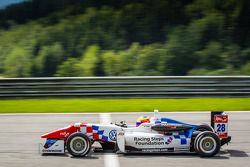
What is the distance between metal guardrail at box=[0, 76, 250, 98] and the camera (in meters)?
17.7

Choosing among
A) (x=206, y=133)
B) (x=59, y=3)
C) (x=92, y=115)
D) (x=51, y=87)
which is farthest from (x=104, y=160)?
(x=59, y=3)

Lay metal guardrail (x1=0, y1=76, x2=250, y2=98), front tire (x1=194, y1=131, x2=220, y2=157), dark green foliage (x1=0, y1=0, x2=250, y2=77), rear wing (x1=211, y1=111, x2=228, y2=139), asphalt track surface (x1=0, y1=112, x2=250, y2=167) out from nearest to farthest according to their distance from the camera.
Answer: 1. asphalt track surface (x1=0, y1=112, x2=250, y2=167)
2. front tire (x1=194, y1=131, x2=220, y2=157)
3. rear wing (x1=211, y1=111, x2=228, y2=139)
4. metal guardrail (x1=0, y1=76, x2=250, y2=98)
5. dark green foliage (x1=0, y1=0, x2=250, y2=77)

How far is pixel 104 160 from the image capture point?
8.69 metres

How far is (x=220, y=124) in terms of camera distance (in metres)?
9.30

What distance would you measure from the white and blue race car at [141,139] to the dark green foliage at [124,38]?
14.1m

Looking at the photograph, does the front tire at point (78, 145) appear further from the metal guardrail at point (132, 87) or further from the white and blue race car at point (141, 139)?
the metal guardrail at point (132, 87)

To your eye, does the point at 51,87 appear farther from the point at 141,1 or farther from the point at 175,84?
the point at 141,1

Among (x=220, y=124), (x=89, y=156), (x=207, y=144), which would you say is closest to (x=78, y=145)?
(x=89, y=156)

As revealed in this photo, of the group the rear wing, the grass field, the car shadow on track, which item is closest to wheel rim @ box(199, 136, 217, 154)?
the car shadow on track

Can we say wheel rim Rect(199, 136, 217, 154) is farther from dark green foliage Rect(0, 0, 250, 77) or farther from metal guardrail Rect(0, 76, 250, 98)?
dark green foliage Rect(0, 0, 250, 77)

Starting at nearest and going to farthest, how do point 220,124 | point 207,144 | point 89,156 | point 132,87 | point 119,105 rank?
point 207,144 → point 89,156 → point 220,124 → point 119,105 → point 132,87

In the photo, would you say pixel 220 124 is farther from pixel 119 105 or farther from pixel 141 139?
pixel 119 105

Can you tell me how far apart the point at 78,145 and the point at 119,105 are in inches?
294

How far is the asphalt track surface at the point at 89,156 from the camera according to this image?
27.7 feet
